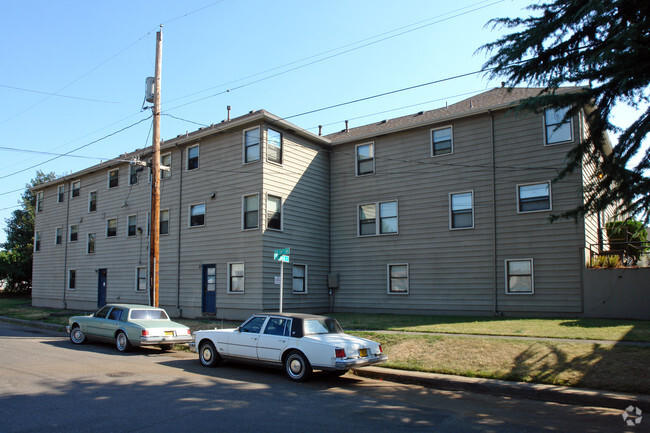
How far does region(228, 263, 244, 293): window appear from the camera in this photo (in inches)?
826

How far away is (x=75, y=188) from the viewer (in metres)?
31.5

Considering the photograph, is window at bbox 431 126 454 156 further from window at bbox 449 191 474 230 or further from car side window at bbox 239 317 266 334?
car side window at bbox 239 317 266 334

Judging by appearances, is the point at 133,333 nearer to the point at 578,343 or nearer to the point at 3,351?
the point at 3,351

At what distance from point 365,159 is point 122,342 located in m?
13.7

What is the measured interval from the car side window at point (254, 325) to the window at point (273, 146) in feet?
36.0

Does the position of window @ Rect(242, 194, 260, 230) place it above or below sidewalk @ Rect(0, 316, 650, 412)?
above

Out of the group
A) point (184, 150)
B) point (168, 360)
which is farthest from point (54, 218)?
point (168, 360)

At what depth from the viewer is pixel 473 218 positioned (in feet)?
65.1

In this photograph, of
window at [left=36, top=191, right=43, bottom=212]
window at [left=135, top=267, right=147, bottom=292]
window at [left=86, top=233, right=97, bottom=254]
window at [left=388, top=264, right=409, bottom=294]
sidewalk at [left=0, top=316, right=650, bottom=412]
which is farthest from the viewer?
window at [left=36, top=191, right=43, bottom=212]

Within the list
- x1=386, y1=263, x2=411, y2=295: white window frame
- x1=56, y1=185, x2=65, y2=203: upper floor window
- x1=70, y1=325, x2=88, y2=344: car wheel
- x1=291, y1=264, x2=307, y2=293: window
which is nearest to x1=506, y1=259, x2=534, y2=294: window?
x1=386, y1=263, x2=411, y2=295: white window frame

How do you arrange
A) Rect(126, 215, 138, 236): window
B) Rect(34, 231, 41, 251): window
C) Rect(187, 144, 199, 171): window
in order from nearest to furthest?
1. Rect(187, 144, 199, 171): window
2. Rect(126, 215, 138, 236): window
3. Rect(34, 231, 41, 251): window

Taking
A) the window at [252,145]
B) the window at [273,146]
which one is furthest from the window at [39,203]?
the window at [273,146]

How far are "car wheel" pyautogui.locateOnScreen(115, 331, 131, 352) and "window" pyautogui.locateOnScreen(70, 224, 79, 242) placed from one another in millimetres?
18791

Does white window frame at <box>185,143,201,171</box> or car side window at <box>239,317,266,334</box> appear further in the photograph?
white window frame at <box>185,143,201,171</box>
